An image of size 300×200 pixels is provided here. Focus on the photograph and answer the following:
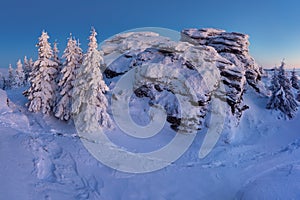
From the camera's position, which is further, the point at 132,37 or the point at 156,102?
the point at 132,37

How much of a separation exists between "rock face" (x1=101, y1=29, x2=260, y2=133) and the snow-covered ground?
386 centimetres

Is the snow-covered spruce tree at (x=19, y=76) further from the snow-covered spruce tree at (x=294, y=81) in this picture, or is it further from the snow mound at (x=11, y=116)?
the snow-covered spruce tree at (x=294, y=81)

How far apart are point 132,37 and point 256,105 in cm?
2318

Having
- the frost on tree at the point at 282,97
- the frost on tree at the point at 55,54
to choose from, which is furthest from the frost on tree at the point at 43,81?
the frost on tree at the point at 282,97

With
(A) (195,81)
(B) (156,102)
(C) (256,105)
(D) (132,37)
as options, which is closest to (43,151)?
(B) (156,102)

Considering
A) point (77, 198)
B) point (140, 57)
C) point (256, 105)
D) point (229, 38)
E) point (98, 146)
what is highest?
point (229, 38)

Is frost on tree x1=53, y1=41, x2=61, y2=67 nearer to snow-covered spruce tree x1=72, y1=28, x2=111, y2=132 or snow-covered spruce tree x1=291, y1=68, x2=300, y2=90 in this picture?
snow-covered spruce tree x1=72, y1=28, x2=111, y2=132

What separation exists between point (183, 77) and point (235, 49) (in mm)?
14100

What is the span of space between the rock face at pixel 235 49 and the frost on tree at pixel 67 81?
20666 mm

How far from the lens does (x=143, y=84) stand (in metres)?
24.5

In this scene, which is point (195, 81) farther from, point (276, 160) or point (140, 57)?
point (276, 160)

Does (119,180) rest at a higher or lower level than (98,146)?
lower

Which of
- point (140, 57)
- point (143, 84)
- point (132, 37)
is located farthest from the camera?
point (132, 37)

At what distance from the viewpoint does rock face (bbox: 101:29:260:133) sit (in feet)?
72.5
